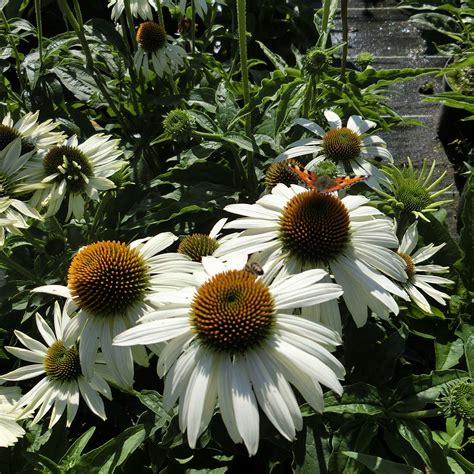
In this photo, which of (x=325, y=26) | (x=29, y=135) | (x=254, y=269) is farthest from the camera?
(x=325, y=26)

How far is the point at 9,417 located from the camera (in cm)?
119

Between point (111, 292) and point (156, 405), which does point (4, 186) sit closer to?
point (111, 292)

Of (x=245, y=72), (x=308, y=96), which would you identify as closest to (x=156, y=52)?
(x=245, y=72)

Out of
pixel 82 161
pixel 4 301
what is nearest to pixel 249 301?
pixel 82 161

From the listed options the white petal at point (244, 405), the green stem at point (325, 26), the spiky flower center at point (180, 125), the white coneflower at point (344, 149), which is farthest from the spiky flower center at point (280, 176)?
the white petal at point (244, 405)

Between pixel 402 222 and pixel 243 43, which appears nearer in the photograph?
pixel 402 222

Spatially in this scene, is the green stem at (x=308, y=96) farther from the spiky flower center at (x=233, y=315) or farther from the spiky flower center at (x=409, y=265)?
the spiky flower center at (x=233, y=315)

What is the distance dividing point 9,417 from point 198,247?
57cm

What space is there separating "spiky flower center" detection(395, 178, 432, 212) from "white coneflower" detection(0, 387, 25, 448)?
105 cm

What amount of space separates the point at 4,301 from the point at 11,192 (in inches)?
14.0

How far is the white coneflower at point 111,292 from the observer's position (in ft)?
3.35

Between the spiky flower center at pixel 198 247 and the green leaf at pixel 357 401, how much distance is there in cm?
42

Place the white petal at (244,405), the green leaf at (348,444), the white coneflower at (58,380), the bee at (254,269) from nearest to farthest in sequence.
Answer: the white petal at (244,405) → the bee at (254,269) → the green leaf at (348,444) → the white coneflower at (58,380)

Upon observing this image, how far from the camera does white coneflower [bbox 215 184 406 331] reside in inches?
38.5
